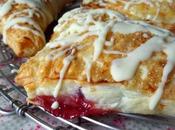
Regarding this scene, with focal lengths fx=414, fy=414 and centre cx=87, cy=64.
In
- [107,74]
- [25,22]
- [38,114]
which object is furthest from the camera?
[25,22]

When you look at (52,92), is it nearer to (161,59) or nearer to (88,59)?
(88,59)

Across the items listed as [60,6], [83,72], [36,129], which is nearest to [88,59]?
[83,72]

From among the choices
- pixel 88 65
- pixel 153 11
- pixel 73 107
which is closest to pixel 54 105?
pixel 73 107

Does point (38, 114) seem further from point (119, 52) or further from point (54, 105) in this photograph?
point (119, 52)

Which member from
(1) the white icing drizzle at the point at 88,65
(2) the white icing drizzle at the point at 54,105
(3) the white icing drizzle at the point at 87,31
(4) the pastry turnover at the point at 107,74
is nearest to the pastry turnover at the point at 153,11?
(3) the white icing drizzle at the point at 87,31

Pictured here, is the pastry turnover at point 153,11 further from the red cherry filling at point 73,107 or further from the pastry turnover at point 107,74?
the red cherry filling at point 73,107

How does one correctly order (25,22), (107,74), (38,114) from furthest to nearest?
1. (25,22)
2. (38,114)
3. (107,74)
